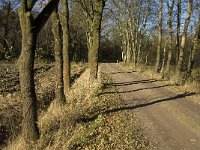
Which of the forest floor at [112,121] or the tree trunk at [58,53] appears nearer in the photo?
the forest floor at [112,121]

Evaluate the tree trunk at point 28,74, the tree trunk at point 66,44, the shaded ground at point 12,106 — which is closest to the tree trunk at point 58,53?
the shaded ground at point 12,106

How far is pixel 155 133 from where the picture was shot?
10742 mm

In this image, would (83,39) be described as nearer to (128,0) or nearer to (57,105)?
(128,0)

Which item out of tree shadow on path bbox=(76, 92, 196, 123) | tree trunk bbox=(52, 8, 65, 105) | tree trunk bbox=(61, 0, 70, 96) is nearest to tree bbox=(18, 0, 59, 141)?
tree shadow on path bbox=(76, 92, 196, 123)

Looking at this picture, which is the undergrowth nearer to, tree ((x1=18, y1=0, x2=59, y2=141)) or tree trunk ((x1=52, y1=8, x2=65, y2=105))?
tree ((x1=18, y1=0, x2=59, y2=141))

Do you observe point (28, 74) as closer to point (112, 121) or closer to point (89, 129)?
point (89, 129)

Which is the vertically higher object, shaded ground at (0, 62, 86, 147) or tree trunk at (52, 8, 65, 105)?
tree trunk at (52, 8, 65, 105)

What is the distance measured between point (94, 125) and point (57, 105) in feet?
13.8

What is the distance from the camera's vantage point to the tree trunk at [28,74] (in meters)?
9.49

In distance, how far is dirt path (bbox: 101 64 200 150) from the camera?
10047 mm

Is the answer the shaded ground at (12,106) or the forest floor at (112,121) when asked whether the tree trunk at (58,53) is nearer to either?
the forest floor at (112,121)

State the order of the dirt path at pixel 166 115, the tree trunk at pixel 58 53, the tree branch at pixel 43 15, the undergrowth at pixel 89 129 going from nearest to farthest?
1. the undergrowth at pixel 89 129
2. the tree branch at pixel 43 15
3. the dirt path at pixel 166 115
4. the tree trunk at pixel 58 53

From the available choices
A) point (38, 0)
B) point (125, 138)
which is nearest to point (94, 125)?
point (125, 138)

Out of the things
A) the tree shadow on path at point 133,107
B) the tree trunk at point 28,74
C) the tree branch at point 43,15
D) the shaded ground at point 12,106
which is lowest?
the shaded ground at point 12,106
